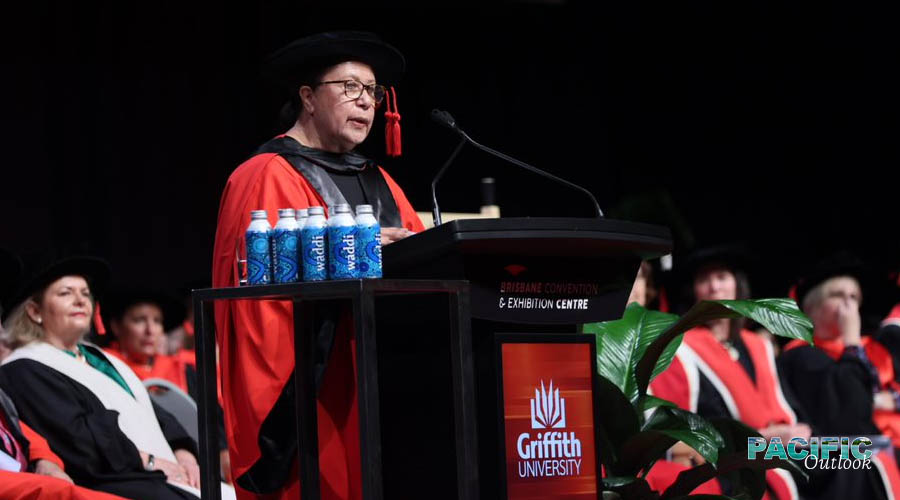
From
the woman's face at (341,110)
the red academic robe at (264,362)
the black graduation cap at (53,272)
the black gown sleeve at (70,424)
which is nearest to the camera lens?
the red academic robe at (264,362)

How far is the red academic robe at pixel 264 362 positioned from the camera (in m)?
2.70

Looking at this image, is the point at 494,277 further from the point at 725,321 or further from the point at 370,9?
the point at 370,9

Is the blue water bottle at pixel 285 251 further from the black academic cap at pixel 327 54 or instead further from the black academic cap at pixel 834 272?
the black academic cap at pixel 834 272

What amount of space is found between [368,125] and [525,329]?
2.36 feet

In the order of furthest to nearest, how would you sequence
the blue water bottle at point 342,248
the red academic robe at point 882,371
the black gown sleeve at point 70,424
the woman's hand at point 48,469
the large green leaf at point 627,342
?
the red academic robe at point 882,371, the black gown sleeve at point 70,424, the woman's hand at point 48,469, the large green leaf at point 627,342, the blue water bottle at point 342,248

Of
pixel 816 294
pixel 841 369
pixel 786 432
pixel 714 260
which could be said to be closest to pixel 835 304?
pixel 816 294

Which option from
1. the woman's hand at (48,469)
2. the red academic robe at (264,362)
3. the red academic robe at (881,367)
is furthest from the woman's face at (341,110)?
the red academic robe at (881,367)

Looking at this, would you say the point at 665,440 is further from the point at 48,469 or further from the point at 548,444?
the point at 48,469

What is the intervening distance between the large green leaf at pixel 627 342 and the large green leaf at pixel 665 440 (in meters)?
0.13

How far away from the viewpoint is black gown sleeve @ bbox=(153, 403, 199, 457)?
191 inches

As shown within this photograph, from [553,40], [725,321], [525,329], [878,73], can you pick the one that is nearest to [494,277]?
[525,329]

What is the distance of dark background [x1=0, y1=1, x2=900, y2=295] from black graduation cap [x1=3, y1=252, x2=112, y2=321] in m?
1.68

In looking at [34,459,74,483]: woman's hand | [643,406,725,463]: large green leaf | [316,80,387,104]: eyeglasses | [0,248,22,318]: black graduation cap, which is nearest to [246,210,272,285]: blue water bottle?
[316,80,387,104]: eyeglasses

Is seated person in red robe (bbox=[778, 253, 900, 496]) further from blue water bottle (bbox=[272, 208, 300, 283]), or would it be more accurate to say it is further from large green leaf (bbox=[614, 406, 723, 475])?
blue water bottle (bbox=[272, 208, 300, 283])
